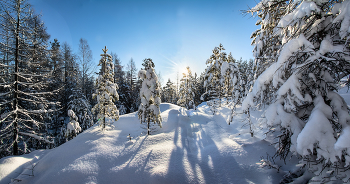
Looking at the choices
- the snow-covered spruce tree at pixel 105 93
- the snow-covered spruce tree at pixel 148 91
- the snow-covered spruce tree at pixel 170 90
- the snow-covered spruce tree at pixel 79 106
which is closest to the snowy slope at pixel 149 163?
the snow-covered spruce tree at pixel 148 91

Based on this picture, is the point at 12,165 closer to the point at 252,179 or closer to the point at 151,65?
the point at 151,65

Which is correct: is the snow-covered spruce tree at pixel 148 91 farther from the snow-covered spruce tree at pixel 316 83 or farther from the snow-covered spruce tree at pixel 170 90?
the snow-covered spruce tree at pixel 170 90

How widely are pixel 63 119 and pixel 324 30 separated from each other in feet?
71.9

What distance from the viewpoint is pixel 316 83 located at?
7.81 ft

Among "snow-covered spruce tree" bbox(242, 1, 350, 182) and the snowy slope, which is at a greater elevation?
"snow-covered spruce tree" bbox(242, 1, 350, 182)

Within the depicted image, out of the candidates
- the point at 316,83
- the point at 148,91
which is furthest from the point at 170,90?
the point at 316,83

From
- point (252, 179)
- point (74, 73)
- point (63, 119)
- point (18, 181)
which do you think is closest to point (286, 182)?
point (252, 179)

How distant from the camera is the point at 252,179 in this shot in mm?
3277

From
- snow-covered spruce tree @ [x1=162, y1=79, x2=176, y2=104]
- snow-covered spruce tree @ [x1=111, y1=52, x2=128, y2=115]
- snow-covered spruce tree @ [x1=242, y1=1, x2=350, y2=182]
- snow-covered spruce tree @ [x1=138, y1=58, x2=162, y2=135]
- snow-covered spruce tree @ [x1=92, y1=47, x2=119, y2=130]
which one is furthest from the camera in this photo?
snow-covered spruce tree @ [x1=162, y1=79, x2=176, y2=104]

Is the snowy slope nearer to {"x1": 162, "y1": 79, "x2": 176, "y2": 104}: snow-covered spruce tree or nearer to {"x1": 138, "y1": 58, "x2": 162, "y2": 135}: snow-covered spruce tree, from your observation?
{"x1": 138, "y1": 58, "x2": 162, "y2": 135}: snow-covered spruce tree

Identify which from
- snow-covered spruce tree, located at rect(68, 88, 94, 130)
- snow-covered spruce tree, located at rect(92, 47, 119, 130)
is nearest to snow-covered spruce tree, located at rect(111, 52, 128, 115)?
snow-covered spruce tree, located at rect(68, 88, 94, 130)

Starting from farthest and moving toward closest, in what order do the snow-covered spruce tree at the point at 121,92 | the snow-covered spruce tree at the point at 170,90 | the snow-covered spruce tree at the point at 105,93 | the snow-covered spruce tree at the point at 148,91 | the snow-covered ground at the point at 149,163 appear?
the snow-covered spruce tree at the point at 170,90 < the snow-covered spruce tree at the point at 121,92 < the snow-covered spruce tree at the point at 105,93 < the snow-covered spruce tree at the point at 148,91 < the snow-covered ground at the point at 149,163

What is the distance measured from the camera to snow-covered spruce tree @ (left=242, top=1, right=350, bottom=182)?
191cm

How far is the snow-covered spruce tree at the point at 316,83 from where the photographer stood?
1.91 metres
